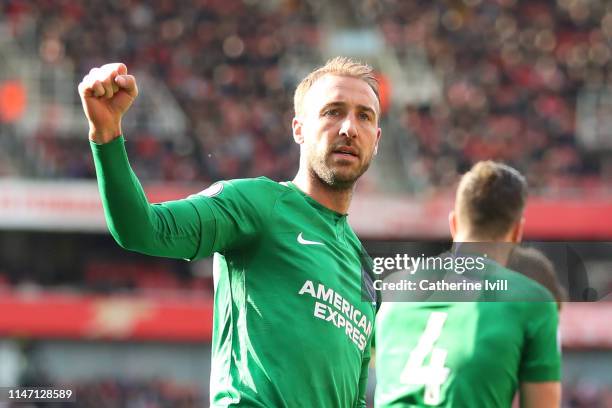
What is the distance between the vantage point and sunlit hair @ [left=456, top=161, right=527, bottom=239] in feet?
13.3

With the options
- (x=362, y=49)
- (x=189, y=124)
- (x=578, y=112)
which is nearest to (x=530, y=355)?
(x=189, y=124)

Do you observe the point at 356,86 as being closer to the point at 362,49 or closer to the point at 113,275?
the point at 113,275

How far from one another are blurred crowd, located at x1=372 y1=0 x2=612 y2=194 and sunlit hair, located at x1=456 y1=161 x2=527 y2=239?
17.1 m

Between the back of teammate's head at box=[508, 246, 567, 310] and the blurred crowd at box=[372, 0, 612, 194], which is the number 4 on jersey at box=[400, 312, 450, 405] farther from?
the blurred crowd at box=[372, 0, 612, 194]

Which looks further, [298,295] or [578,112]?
[578,112]

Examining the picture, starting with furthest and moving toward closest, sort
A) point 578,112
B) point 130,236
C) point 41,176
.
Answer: point 578,112
point 41,176
point 130,236

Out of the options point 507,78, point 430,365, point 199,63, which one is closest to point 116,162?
point 430,365

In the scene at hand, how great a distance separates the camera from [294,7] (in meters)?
25.9

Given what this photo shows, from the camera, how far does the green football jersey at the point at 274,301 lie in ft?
11.7

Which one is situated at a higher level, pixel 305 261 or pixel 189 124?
pixel 189 124

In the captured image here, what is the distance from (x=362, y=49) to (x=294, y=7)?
185cm

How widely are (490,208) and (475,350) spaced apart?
0.51 m

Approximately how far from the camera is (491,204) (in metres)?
4.04

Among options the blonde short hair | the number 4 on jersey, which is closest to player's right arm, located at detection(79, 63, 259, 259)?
the blonde short hair
